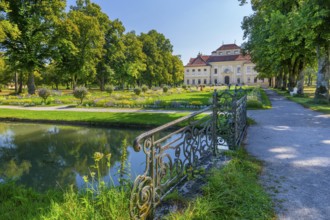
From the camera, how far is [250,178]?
3678 millimetres

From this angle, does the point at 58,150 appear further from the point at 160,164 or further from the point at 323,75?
the point at 323,75

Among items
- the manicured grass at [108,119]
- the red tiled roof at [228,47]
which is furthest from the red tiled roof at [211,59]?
the manicured grass at [108,119]

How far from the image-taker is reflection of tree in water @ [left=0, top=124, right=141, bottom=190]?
550cm

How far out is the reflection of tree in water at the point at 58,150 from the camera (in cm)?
550

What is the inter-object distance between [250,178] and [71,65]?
31549 mm

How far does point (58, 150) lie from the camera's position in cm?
762

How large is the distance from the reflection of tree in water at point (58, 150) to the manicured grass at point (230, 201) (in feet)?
10.2

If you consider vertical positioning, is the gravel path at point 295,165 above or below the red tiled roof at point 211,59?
below

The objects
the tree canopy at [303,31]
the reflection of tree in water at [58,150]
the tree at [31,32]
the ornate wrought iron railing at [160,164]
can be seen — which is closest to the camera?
the ornate wrought iron railing at [160,164]

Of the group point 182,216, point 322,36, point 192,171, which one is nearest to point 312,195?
point 192,171

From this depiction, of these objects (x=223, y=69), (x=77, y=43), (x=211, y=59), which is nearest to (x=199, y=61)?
(x=211, y=59)

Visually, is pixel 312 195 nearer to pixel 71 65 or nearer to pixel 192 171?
pixel 192 171

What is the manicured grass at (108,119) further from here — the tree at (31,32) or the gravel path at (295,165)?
the tree at (31,32)

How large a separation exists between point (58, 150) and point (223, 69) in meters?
82.6
